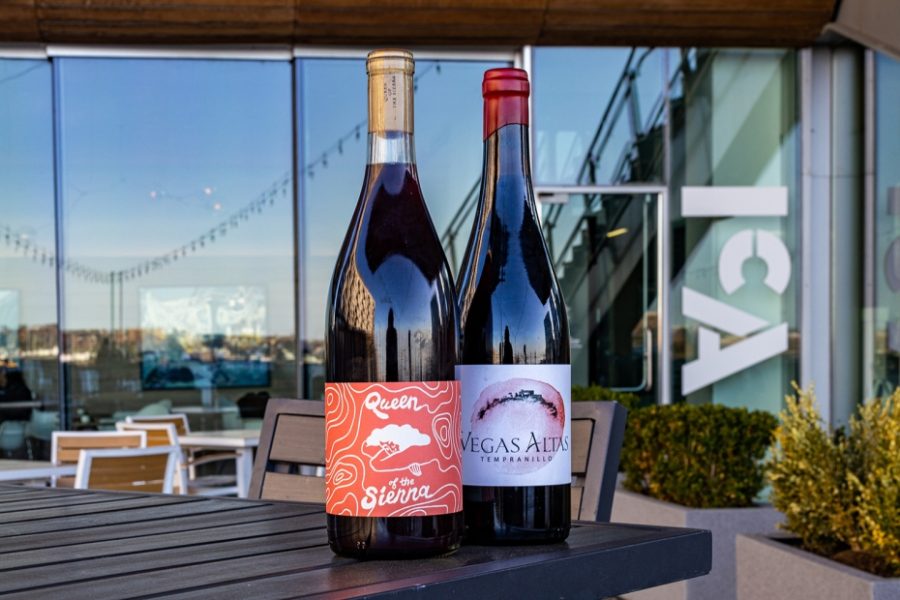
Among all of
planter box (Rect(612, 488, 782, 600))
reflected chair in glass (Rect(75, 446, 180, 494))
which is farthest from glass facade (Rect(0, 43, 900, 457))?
reflected chair in glass (Rect(75, 446, 180, 494))

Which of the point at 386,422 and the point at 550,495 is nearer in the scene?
the point at 386,422

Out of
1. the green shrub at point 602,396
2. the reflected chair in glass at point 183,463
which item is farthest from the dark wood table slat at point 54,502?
the green shrub at point 602,396

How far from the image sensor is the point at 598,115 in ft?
25.7

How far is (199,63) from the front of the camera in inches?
326

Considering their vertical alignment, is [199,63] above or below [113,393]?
above

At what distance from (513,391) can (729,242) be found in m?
7.08

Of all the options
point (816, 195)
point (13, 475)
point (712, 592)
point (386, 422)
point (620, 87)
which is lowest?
point (712, 592)

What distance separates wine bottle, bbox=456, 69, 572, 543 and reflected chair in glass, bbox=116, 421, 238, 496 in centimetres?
439

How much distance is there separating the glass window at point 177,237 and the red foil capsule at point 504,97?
740 cm

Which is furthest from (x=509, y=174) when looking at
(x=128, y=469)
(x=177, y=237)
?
(x=177, y=237)

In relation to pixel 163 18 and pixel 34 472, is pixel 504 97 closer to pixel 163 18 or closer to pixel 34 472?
pixel 34 472

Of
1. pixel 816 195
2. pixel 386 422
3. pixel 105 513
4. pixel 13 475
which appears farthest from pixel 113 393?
pixel 386 422

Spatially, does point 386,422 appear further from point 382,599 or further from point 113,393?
point 113,393

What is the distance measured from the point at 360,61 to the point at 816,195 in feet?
10.6
